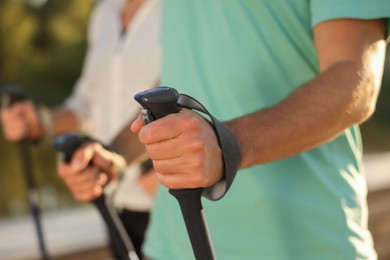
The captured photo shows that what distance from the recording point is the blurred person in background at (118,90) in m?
2.85

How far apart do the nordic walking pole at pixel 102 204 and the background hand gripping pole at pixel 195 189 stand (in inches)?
25.0

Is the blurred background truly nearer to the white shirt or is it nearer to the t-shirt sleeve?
the white shirt

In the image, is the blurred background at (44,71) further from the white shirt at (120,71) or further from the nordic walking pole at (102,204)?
the nordic walking pole at (102,204)

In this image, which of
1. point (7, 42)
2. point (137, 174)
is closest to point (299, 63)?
point (137, 174)

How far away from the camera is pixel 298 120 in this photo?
55.7 inches

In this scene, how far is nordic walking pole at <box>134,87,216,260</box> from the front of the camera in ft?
4.09

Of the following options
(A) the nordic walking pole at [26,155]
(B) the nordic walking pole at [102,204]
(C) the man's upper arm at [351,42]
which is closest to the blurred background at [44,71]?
(A) the nordic walking pole at [26,155]

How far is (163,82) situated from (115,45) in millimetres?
1066

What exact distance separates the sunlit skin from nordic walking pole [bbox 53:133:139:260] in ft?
1.98

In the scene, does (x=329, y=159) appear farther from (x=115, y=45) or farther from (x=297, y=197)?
(x=115, y=45)

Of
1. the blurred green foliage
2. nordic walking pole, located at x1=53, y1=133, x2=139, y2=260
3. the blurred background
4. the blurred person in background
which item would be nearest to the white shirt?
the blurred person in background

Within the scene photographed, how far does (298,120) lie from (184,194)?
0.25 metres

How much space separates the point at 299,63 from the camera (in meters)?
1.71

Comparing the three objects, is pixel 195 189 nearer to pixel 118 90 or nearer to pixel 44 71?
pixel 118 90
